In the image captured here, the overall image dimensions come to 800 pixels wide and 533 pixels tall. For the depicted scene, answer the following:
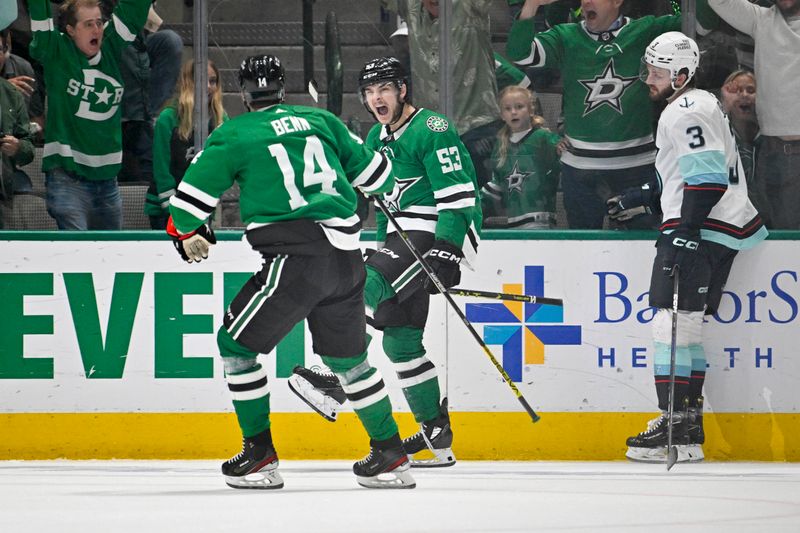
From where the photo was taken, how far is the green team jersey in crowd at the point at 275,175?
470cm

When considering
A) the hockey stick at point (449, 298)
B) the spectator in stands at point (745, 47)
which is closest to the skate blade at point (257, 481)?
the hockey stick at point (449, 298)

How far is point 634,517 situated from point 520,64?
7.82 feet

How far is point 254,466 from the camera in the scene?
4898 millimetres

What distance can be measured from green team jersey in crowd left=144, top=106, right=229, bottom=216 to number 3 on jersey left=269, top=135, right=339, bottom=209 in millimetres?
1360

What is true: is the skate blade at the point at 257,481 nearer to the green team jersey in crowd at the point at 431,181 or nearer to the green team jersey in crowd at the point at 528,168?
the green team jersey in crowd at the point at 431,181

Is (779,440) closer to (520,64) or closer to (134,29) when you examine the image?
(520,64)

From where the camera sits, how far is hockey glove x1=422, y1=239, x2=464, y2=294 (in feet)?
18.4

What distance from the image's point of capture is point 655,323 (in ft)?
19.1

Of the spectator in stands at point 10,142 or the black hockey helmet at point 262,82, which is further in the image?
the spectator in stands at point 10,142

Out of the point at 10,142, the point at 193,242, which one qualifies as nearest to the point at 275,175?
the point at 193,242

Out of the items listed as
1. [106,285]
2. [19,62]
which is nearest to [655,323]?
[106,285]

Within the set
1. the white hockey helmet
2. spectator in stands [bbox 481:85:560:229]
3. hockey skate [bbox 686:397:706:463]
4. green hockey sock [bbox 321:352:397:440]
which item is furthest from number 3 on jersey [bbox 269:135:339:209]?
hockey skate [bbox 686:397:706:463]

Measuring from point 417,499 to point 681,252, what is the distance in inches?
66.3

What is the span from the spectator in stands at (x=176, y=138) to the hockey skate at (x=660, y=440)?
211 centimetres
